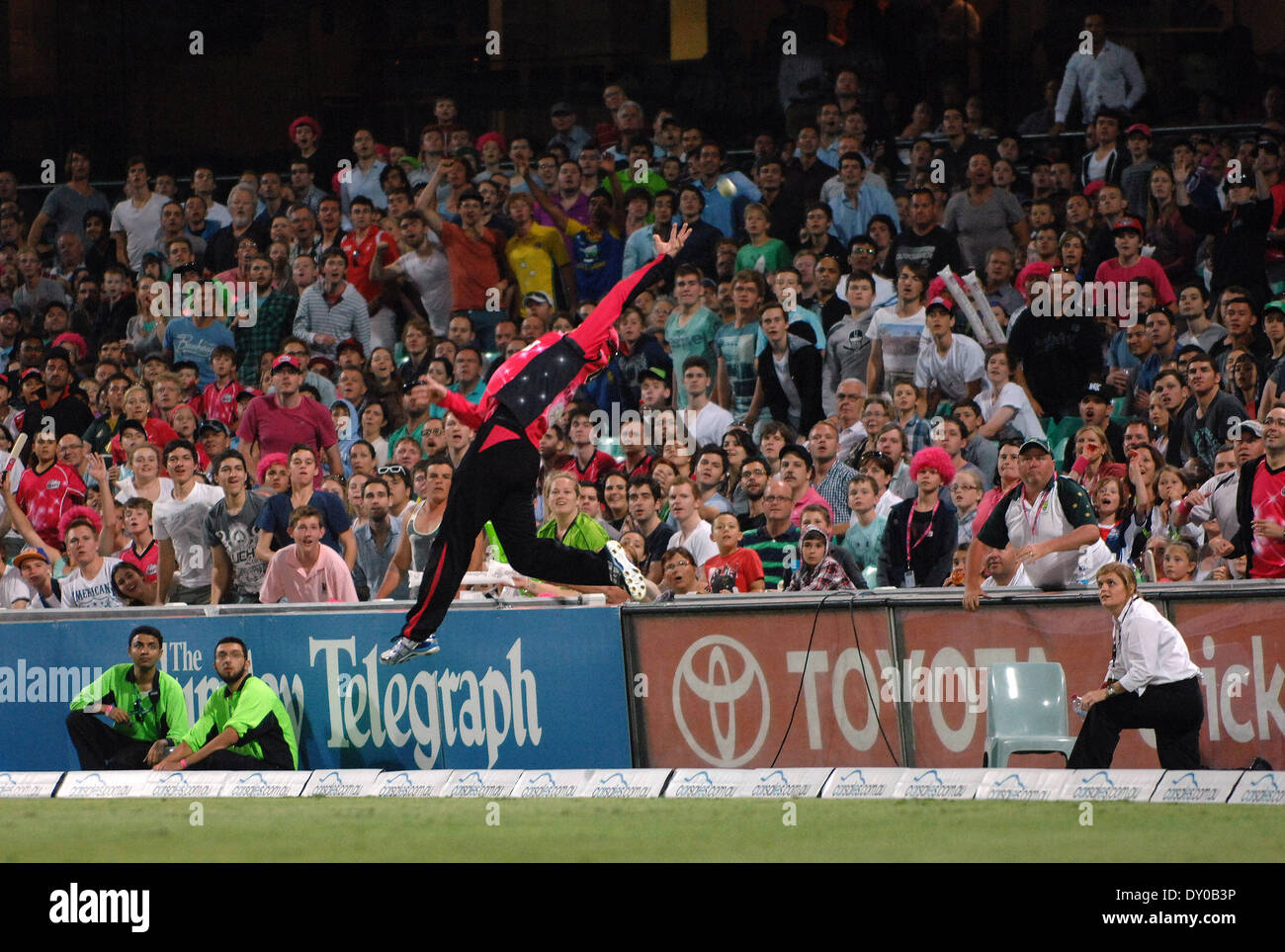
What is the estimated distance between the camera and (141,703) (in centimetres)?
1136

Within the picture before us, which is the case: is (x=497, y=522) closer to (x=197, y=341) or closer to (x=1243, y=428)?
(x=1243, y=428)

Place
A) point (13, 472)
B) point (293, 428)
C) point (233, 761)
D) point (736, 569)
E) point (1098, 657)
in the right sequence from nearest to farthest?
point (1098, 657) < point (233, 761) < point (736, 569) < point (293, 428) < point (13, 472)

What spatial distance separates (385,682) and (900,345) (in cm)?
542

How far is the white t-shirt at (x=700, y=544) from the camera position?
39.8 ft

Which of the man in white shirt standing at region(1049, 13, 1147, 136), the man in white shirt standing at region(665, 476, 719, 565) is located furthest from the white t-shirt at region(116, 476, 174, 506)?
the man in white shirt standing at region(1049, 13, 1147, 136)

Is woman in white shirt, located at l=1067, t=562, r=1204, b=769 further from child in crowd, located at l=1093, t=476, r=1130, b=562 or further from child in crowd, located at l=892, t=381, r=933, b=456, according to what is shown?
child in crowd, located at l=892, t=381, r=933, b=456

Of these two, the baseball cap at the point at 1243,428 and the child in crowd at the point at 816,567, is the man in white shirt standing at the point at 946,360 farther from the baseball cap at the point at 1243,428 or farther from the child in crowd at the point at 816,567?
the child in crowd at the point at 816,567

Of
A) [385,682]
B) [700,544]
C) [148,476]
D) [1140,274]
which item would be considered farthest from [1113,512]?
[148,476]

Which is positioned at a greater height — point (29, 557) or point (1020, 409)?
point (1020, 409)

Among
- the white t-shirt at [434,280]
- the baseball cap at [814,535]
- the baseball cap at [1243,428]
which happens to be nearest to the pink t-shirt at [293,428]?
the white t-shirt at [434,280]

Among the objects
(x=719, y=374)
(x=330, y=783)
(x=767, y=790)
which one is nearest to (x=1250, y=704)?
(x=767, y=790)

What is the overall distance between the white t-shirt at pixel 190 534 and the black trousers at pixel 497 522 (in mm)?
4504

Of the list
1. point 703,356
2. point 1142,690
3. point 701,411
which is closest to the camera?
point 1142,690

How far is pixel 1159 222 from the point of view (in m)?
15.2
